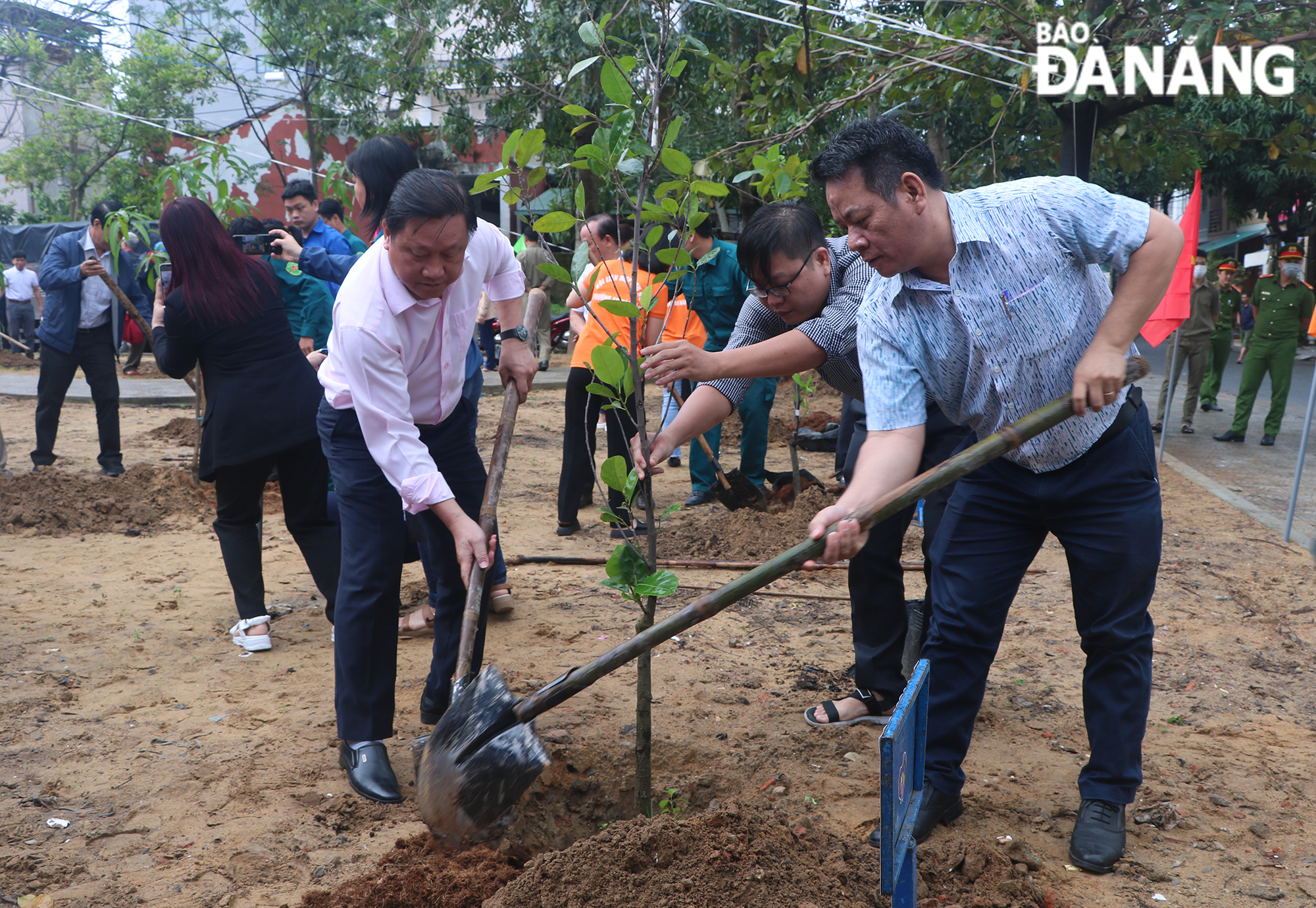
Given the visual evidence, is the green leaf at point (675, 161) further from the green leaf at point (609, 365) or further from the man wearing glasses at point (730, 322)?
the man wearing glasses at point (730, 322)

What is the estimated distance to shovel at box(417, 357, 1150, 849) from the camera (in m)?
2.09

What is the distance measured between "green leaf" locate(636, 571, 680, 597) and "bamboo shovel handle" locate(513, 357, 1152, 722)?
0.20 metres

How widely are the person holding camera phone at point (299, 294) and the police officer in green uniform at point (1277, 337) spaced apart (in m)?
8.85

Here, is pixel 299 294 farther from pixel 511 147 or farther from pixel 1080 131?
pixel 1080 131

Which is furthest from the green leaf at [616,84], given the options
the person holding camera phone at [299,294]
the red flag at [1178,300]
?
the red flag at [1178,300]

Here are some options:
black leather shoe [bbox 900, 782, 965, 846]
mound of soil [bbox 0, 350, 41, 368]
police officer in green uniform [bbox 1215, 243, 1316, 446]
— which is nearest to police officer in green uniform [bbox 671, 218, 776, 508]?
black leather shoe [bbox 900, 782, 965, 846]

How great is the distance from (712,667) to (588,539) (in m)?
2.12

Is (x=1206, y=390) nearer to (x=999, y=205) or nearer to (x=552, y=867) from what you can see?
(x=999, y=205)

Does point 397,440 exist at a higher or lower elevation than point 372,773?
higher

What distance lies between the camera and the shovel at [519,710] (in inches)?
82.3

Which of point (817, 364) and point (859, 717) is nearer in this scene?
point (817, 364)

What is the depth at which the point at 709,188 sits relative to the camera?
2322mm

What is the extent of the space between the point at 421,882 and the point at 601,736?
94cm

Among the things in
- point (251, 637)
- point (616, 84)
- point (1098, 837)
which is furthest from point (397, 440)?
point (1098, 837)
